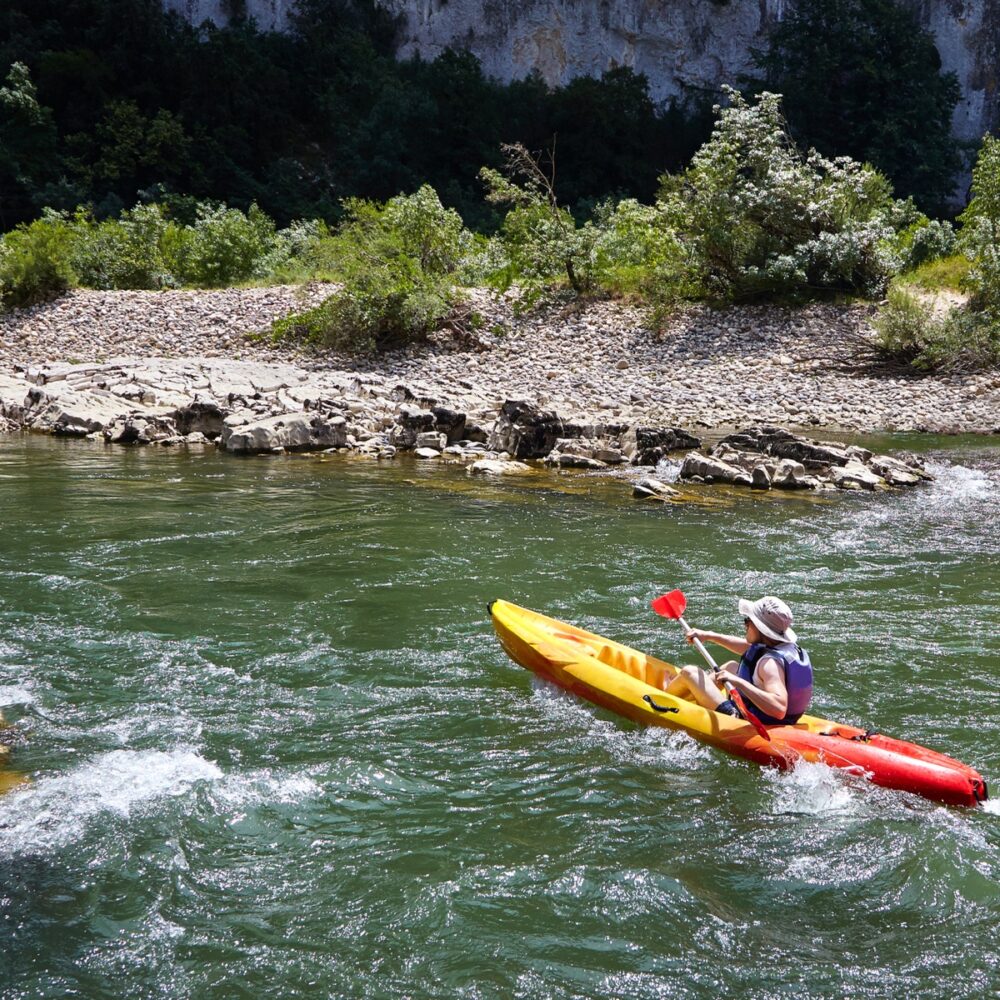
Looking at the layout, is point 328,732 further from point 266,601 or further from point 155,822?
point 266,601

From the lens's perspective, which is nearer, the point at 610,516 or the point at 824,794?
the point at 824,794

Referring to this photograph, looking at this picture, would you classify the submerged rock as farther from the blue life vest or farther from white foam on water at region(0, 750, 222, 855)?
white foam on water at region(0, 750, 222, 855)

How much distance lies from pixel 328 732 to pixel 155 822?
1.08 meters

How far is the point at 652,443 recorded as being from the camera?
12516mm

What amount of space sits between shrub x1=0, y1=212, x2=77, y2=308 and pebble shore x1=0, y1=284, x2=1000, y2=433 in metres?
0.51

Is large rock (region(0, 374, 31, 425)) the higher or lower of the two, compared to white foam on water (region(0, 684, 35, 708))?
higher

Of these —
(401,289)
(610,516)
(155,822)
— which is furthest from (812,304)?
(155,822)

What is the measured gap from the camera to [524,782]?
448 cm

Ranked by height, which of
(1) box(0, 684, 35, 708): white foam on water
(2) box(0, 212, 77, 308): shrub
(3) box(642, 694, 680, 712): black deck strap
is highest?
(2) box(0, 212, 77, 308): shrub

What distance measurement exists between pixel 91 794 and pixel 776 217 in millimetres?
17961

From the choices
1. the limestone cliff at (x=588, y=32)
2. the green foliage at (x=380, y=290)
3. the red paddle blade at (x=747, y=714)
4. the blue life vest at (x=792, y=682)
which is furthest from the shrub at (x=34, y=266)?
the blue life vest at (x=792, y=682)

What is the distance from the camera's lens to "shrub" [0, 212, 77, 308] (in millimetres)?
20750

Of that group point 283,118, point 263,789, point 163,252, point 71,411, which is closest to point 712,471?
point 263,789

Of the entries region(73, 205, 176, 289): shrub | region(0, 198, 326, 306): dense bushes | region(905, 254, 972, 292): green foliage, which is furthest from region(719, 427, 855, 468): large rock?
region(73, 205, 176, 289): shrub
